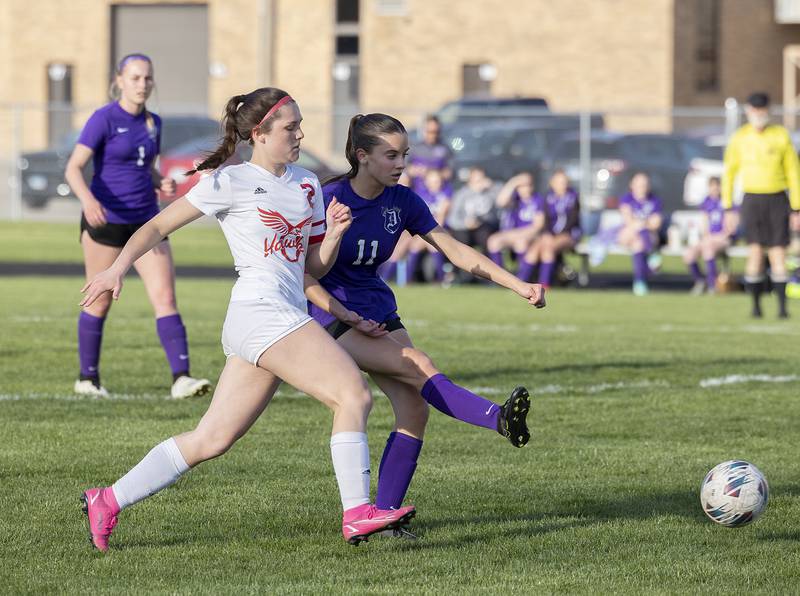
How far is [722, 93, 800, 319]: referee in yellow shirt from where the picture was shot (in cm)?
1667

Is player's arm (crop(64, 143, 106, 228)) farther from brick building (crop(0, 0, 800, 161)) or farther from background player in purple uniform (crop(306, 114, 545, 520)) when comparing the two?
brick building (crop(0, 0, 800, 161))

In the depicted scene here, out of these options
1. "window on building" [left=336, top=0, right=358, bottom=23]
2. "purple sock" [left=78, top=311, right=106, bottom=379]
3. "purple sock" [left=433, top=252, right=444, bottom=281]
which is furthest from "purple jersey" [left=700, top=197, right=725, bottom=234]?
"window on building" [left=336, top=0, right=358, bottom=23]

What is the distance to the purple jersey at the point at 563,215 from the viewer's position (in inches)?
832

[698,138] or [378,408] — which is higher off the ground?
[698,138]

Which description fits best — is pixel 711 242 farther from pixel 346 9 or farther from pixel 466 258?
pixel 346 9

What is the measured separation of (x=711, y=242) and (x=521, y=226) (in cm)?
257

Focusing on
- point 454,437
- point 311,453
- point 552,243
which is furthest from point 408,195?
point 552,243

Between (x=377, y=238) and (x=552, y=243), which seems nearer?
(x=377, y=238)

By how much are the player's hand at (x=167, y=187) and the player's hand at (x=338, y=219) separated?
4.19 meters

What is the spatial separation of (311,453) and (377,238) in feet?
7.26

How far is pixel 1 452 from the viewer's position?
26.1 feet

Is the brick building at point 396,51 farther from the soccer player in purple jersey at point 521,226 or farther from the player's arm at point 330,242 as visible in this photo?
the player's arm at point 330,242

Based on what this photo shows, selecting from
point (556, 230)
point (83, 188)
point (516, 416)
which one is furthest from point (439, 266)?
point (516, 416)

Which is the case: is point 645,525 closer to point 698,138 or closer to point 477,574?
point 477,574
